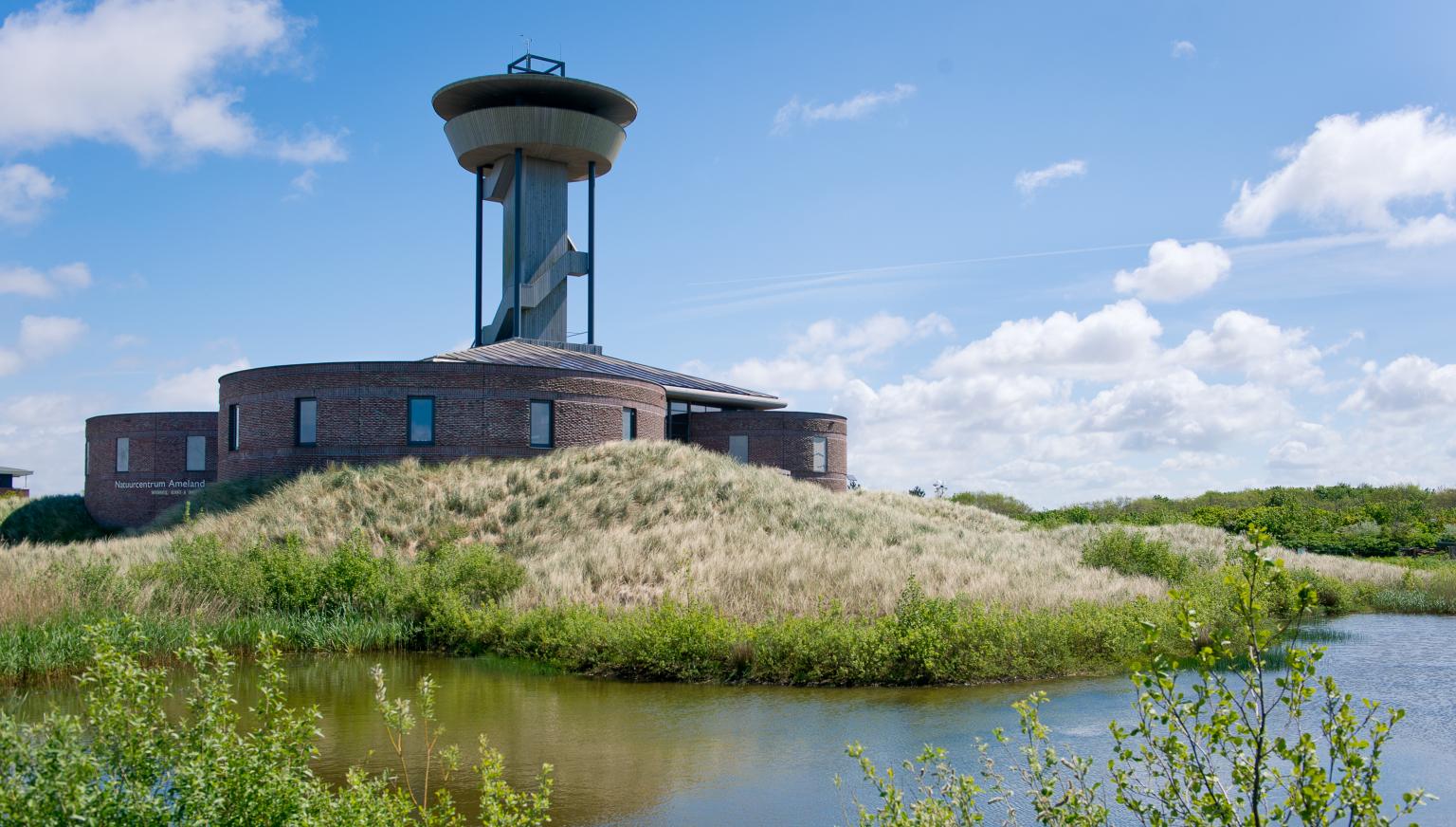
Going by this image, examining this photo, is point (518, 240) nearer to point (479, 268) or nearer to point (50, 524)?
point (479, 268)

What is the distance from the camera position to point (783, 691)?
46.0ft

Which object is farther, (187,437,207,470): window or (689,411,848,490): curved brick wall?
(689,411,848,490): curved brick wall

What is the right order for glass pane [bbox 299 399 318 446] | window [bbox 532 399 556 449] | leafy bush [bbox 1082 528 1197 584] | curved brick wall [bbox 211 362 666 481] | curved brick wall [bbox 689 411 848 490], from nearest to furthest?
leafy bush [bbox 1082 528 1197 584]
curved brick wall [bbox 211 362 666 481]
glass pane [bbox 299 399 318 446]
window [bbox 532 399 556 449]
curved brick wall [bbox 689 411 848 490]

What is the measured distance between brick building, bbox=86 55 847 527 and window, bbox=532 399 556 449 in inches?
1.6

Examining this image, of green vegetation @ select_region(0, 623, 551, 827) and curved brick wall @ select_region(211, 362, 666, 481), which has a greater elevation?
curved brick wall @ select_region(211, 362, 666, 481)

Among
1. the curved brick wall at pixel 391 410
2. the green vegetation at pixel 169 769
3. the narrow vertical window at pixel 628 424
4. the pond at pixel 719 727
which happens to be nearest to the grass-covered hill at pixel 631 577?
the pond at pixel 719 727

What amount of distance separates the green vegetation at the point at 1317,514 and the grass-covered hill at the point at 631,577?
10.5 meters

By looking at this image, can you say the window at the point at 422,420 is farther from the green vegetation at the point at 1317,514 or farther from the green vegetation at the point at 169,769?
the green vegetation at the point at 169,769

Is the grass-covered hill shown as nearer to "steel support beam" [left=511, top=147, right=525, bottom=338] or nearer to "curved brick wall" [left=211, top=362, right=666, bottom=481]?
"curved brick wall" [left=211, top=362, right=666, bottom=481]

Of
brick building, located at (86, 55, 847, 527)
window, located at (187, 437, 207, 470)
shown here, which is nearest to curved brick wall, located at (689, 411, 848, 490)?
brick building, located at (86, 55, 847, 527)

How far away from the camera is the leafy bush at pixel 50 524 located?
35406 millimetres

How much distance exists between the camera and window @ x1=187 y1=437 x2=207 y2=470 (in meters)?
36.3

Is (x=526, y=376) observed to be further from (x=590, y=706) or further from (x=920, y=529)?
(x=590, y=706)

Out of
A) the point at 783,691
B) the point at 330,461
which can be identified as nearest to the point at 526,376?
the point at 330,461
